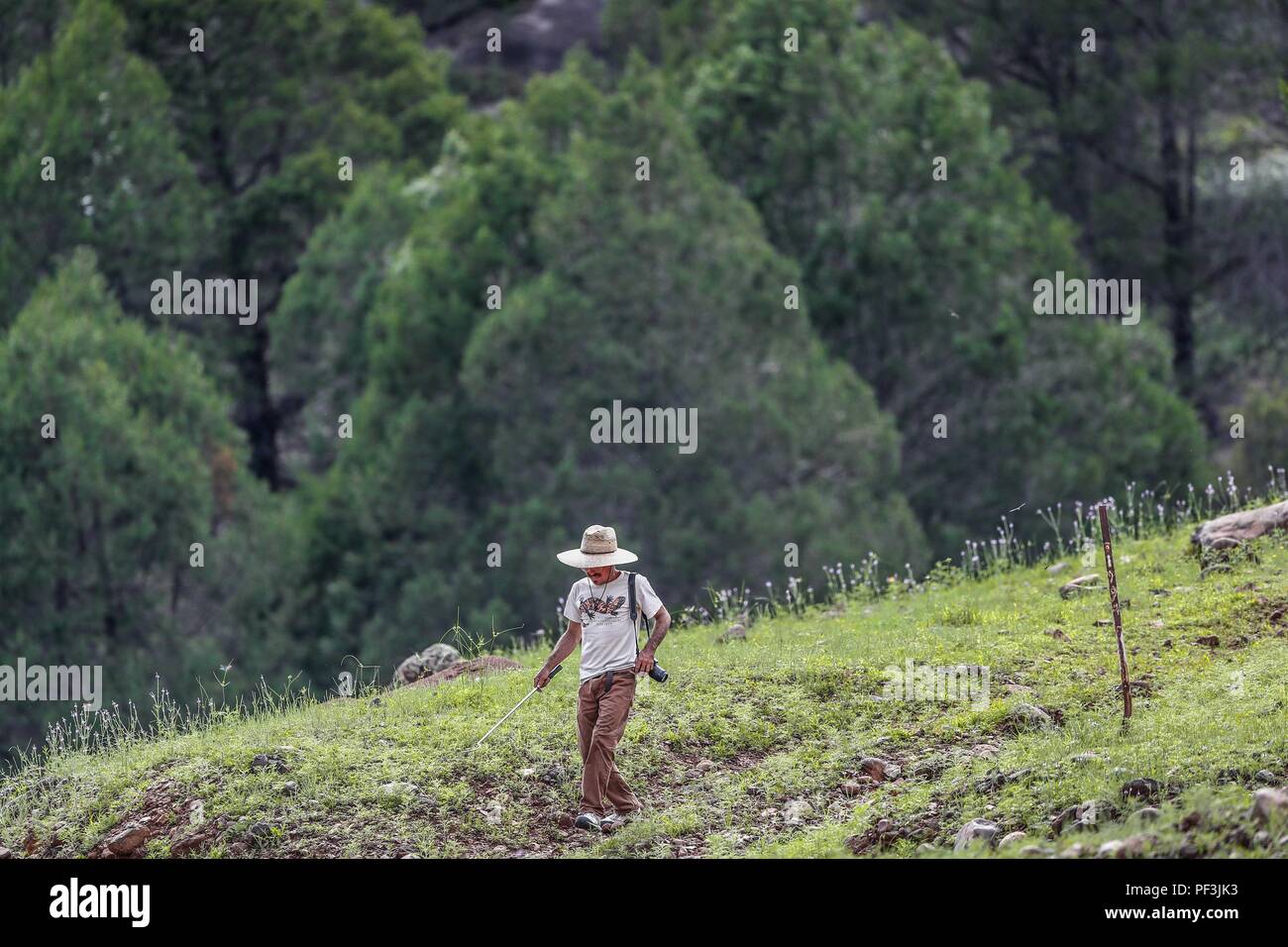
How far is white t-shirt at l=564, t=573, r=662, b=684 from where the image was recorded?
376 inches

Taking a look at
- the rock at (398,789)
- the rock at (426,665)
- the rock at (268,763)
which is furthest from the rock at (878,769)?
the rock at (426,665)

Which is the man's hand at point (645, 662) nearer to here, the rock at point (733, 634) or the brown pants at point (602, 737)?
the brown pants at point (602, 737)

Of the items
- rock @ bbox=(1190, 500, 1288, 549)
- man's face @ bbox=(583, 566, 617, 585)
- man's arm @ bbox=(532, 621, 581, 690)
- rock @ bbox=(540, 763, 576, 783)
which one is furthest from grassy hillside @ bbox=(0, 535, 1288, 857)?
man's face @ bbox=(583, 566, 617, 585)

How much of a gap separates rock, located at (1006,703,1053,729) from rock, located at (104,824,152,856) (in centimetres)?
476

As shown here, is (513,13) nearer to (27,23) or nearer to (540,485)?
(27,23)

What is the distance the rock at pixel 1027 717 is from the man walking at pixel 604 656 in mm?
2189

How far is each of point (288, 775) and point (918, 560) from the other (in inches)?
679

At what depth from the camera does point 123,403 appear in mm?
26781

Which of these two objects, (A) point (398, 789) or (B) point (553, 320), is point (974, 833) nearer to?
(A) point (398, 789)

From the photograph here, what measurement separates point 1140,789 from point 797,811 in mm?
1800

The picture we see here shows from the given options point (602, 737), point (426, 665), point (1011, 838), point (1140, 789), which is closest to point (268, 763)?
point (602, 737)

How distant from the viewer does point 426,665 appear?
12.9m

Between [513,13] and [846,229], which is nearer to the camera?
[846,229]
